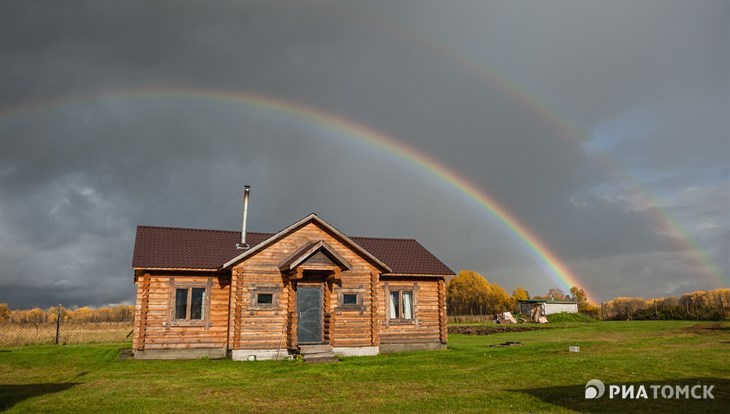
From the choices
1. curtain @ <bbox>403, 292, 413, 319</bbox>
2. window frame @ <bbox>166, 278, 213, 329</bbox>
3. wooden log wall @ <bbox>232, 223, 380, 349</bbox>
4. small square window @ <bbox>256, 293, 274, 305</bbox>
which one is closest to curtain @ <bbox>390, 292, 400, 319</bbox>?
curtain @ <bbox>403, 292, 413, 319</bbox>

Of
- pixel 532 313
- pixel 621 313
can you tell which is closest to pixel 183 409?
pixel 621 313

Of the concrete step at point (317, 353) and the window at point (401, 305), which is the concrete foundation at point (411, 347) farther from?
the concrete step at point (317, 353)

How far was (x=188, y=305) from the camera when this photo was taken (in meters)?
23.9

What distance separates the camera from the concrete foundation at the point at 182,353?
2286 cm

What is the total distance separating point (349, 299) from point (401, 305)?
359cm

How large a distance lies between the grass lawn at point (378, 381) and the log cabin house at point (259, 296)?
1705 mm

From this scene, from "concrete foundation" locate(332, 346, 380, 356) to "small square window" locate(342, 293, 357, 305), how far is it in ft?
7.01

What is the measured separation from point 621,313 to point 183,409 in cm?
6101

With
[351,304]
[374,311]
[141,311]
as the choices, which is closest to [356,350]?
[374,311]

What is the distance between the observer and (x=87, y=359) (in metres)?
22.4

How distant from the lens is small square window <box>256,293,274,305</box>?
78.5 feet

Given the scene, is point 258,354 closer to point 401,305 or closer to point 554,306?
point 401,305

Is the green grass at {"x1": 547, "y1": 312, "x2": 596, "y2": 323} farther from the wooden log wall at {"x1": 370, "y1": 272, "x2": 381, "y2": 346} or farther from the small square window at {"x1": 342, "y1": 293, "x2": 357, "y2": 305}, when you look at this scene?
the small square window at {"x1": 342, "y1": 293, "x2": 357, "y2": 305}

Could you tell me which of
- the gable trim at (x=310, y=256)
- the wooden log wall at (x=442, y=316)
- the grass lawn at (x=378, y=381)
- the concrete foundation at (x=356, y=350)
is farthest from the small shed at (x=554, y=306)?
the gable trim at (x=310, y=256)
